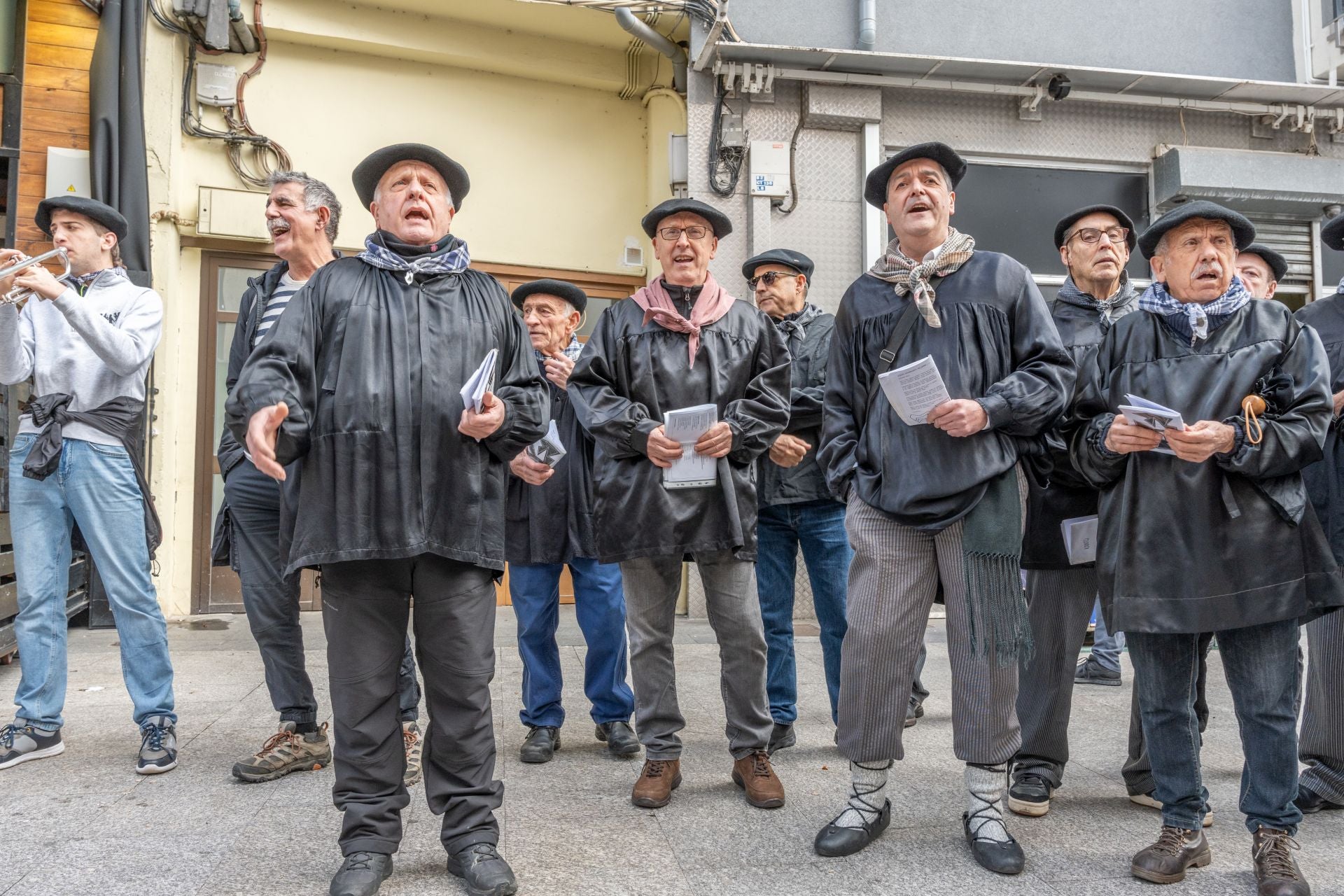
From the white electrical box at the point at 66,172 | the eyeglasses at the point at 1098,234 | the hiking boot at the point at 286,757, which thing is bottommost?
the hiking boot at the point at 286,757

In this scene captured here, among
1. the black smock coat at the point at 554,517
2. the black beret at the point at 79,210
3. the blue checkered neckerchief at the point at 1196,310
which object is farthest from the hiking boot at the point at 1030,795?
the black beret at the point at 79,210

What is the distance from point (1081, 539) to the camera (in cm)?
343

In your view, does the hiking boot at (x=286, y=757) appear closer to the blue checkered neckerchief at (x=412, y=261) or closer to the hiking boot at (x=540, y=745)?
the hiking boot at (x=540, y=745)

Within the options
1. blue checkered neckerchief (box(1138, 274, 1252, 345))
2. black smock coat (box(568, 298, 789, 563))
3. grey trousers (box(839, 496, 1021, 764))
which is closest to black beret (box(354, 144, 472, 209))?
black smock coat (box(568, 298, 789, 563))

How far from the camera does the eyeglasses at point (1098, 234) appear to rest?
381cm

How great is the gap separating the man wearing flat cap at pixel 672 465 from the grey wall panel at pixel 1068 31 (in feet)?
15.3

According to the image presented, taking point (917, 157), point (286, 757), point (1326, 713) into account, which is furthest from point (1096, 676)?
point (286, 757)

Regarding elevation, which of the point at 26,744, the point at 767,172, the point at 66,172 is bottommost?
the point at 26,744

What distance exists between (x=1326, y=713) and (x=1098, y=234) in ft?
6.19

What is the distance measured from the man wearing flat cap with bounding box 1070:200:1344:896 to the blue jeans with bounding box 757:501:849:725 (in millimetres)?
1440

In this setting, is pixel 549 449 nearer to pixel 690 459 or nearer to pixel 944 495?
pixel 690 459

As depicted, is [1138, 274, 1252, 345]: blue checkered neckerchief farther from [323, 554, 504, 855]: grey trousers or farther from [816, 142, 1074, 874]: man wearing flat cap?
[323, 554, 504, 855]: grey trousers

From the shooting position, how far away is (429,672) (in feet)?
9.42

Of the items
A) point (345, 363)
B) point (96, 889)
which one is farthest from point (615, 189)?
point (96, 889)
